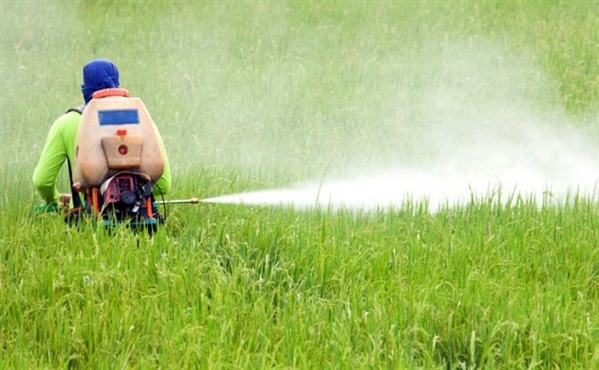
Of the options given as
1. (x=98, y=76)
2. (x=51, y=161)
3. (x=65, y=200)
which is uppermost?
(x=98, y=76)

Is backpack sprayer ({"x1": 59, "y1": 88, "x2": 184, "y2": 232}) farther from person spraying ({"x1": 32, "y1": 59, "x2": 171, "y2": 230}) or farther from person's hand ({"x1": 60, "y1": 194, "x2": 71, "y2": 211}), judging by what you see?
person's hand ({"x1": 60, "y1": 194, "x2": 71, "y2": 211})

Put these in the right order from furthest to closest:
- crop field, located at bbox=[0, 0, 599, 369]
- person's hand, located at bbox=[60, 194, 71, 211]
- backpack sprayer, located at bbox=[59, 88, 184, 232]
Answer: person's hand, located at bbox=[60, 194, 71, 211] < backpack sprayer, located at bbox=[59, 88, 184, 232] < crop field, located at bbox=[0, 0, 599, 369]

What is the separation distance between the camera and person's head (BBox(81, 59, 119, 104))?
556 cm

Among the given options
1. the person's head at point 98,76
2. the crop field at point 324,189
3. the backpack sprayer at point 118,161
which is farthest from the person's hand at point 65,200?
the person's head at point 98,76

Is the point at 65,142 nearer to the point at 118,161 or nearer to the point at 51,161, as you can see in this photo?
the point at 51,161

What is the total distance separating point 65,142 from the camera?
18.0 feet

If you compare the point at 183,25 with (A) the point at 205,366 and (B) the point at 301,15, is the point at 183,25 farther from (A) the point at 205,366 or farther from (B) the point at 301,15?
(A) the point at 205,366

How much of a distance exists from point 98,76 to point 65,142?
0.36 m

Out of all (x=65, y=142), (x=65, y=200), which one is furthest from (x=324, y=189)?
(x=65, y=142)

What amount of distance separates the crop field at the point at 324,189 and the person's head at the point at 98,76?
66 centimetres

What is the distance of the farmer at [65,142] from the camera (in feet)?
18.0

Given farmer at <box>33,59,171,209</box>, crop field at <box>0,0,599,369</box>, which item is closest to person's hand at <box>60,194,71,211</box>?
farmer at <box>33,59,171,209</box>

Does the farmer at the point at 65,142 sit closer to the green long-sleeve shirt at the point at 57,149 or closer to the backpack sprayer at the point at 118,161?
the green long-sleeve shirt at the point at 57,149

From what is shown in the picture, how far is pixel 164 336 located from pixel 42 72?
6589 millimetres
